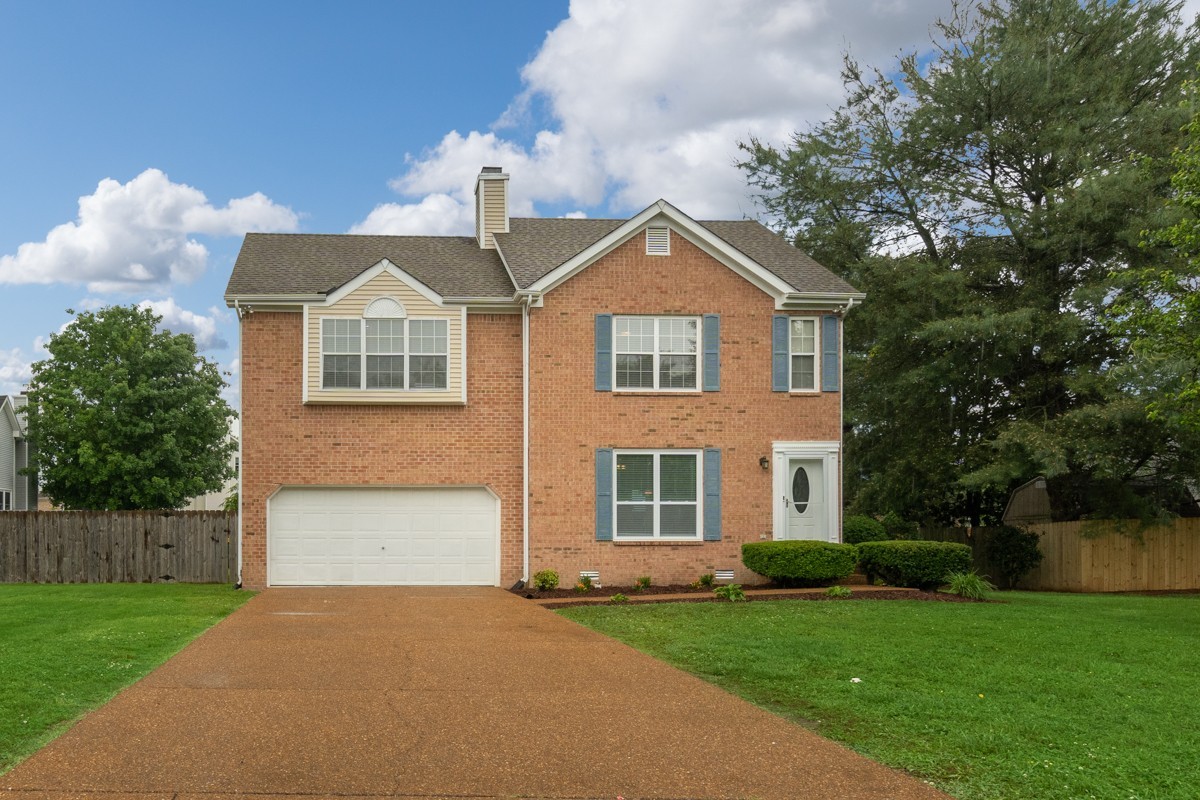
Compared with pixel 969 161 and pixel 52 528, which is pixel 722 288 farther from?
pixel 52 528

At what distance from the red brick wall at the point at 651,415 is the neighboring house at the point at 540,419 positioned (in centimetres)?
4

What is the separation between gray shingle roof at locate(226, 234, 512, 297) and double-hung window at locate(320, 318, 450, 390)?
2.64 ft

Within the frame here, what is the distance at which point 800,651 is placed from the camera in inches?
480

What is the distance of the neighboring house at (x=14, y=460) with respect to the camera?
36656 millimetres

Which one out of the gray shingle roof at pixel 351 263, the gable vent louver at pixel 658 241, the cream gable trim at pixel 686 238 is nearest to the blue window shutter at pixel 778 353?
the cream gable trim at pixel 686 238

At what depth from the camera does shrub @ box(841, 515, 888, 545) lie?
22219 millimetres

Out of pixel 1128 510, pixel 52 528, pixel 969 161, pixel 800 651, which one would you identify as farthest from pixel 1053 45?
pixel 52 528

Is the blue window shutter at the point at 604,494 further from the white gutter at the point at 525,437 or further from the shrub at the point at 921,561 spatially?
the shrub at the point at 921,561

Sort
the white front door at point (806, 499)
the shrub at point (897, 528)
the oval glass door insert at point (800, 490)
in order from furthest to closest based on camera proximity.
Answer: the shrub at point (897, 528), the oval glass door insert at point (800, 490), the white front door at point (806, 499)

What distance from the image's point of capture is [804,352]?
71.3 ft

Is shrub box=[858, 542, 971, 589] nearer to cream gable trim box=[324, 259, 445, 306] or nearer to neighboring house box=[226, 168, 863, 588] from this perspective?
neighboring house box=[226, 168, 863, 588]

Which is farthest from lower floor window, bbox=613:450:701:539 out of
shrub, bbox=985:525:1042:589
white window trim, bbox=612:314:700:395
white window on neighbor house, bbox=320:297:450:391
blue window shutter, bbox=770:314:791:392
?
shrub, bbox=985:525:1042:589

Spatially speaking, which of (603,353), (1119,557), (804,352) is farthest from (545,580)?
(1119,557)

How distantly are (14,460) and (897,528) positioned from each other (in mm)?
29417
